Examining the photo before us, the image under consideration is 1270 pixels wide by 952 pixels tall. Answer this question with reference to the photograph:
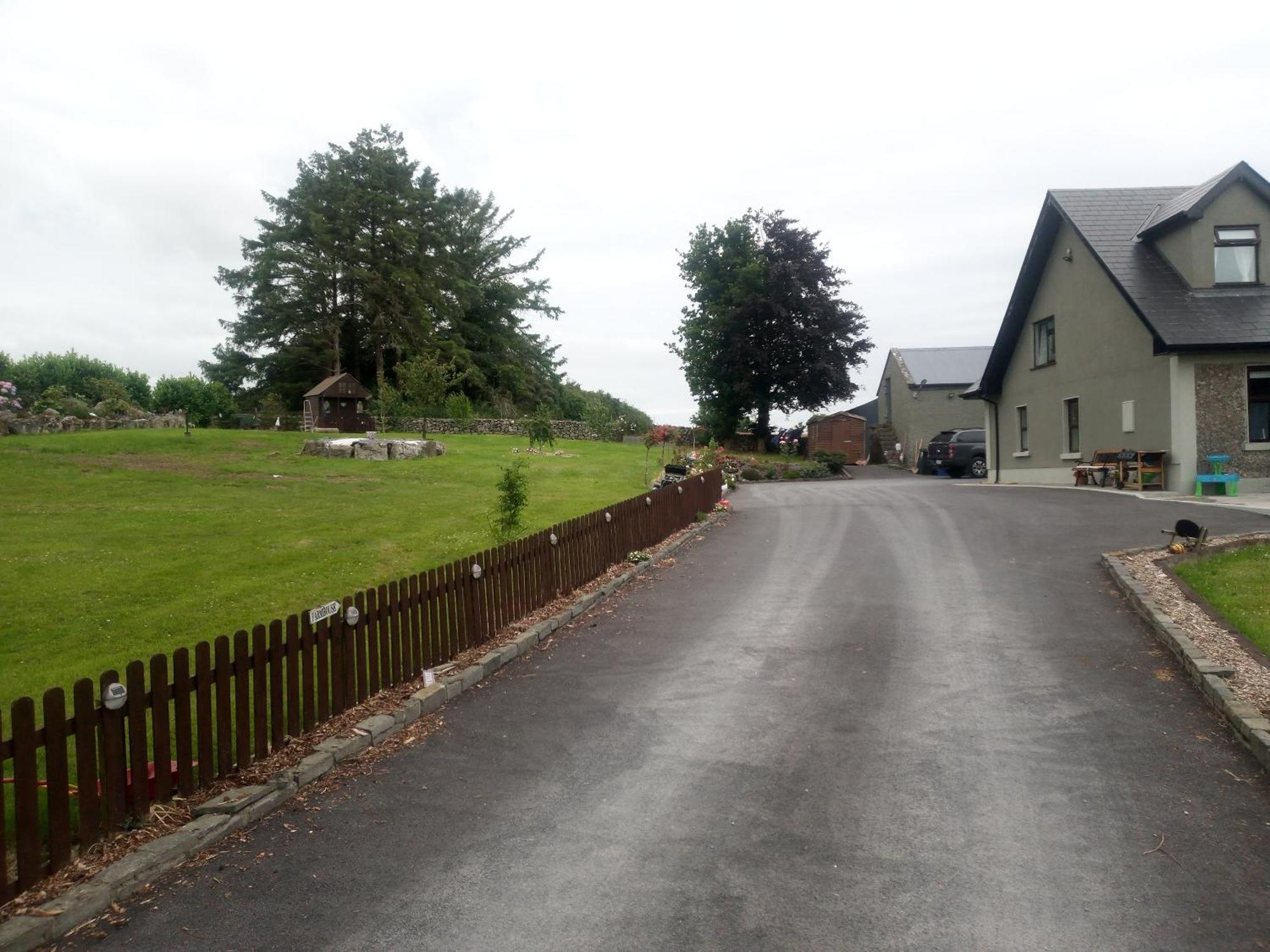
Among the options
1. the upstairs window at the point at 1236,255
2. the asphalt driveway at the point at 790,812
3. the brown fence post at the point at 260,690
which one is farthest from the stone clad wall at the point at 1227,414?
the brown fence post at the point at 260,690

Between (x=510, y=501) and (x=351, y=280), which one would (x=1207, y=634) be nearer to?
(x=510, y=501)

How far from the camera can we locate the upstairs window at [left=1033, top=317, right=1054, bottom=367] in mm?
27031

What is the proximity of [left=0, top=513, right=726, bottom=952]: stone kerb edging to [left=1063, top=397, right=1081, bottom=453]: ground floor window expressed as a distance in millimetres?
22170

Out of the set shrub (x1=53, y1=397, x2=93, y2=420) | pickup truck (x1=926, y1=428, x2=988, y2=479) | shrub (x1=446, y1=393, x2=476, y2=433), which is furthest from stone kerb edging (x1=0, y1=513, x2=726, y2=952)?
shrub (x1=446, y1=393, x2=476, y2=433)

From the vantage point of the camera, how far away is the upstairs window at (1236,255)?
2175 centimetres

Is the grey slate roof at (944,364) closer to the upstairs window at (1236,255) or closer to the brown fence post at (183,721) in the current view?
the upstairs window at (1236,255)

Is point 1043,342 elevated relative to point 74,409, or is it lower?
elevated

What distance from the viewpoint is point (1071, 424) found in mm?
26141

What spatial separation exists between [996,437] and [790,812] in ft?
91.9

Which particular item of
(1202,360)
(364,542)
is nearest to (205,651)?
(364,542)

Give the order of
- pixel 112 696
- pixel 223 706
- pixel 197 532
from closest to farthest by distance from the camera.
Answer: pixel 112 696, pixel 223 706, pixel 197 532

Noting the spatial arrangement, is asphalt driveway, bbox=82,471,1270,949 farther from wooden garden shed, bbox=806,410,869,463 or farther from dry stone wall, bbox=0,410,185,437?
wooden garden shed, bbox=806,410,869,463

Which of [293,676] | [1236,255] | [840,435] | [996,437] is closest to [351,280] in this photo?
[840,435]

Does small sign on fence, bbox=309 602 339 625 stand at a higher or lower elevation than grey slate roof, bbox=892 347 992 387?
lower
